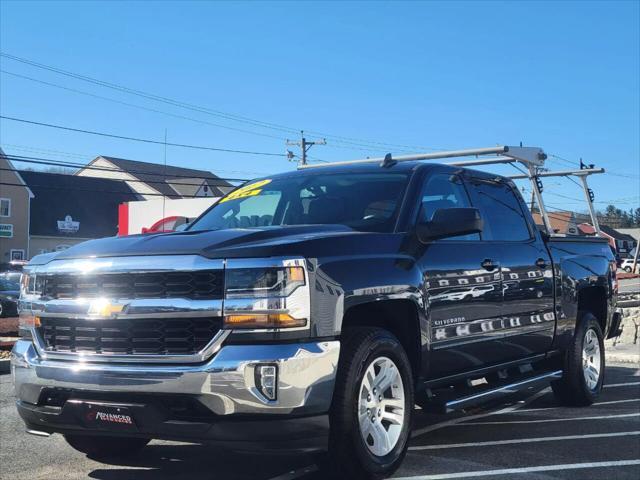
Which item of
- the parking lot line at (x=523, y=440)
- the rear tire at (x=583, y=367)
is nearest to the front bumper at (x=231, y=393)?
the parking lot line at (x=523, y=440)

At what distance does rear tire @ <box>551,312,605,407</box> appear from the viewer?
6957 millimetres

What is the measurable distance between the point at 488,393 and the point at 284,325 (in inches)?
92.3

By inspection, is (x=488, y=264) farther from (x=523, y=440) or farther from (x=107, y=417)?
(x=107, y=417)

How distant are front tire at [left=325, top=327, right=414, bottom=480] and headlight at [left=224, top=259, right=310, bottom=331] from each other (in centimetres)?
45

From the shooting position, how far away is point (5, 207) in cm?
4972

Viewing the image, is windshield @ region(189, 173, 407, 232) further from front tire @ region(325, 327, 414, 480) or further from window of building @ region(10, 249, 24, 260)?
window of building @ region(10, 249, 24, 260)

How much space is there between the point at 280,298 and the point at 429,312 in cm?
137

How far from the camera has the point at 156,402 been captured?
3.73 m

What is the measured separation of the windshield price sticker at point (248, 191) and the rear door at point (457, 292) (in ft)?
4.59

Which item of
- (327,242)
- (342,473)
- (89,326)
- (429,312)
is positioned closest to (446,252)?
(429,312)

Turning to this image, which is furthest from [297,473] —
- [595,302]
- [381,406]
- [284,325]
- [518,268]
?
[595,302]

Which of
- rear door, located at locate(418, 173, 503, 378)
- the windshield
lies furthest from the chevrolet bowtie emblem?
rear door, located at locate(418, 173, 503, 378)

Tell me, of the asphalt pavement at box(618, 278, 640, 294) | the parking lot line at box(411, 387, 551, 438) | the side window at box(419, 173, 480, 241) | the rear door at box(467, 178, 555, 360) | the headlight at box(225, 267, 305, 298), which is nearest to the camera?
the headlight at box(225, 267, 305, 298)

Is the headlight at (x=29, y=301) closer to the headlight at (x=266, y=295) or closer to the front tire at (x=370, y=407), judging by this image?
the headlight at (x=266, y=295)
